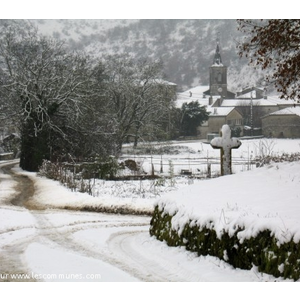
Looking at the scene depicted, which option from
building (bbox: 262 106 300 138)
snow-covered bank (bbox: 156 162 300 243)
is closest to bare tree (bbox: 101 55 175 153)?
building (bbox: 262 106 300 138)

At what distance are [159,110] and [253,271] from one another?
4475cm

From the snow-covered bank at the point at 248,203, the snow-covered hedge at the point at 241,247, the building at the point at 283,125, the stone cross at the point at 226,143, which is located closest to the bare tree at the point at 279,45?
the snow-covered bank at the point at 248,203

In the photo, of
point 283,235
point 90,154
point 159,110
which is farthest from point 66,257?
point 159,110

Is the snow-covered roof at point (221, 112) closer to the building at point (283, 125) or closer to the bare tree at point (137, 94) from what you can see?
the bare tree at point (137, 94)

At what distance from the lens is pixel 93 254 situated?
9.47 m

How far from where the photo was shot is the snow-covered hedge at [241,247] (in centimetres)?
656

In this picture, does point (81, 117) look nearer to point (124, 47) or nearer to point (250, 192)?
point (124, 47)

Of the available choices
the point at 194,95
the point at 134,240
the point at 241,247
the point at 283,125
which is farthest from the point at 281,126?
Answer: the point at 194,95

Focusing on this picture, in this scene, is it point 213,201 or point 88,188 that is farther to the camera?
point 88,188

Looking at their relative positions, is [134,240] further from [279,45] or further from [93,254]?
[279,45]

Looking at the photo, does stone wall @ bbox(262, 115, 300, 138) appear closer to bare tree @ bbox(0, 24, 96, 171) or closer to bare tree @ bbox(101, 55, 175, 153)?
bare tree @ bbox(0, 24, 96, 171)

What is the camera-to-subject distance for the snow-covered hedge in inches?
258

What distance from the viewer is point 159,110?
51.5m

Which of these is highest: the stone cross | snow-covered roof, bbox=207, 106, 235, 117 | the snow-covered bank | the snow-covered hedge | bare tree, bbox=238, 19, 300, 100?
bare tree, bbox=238, 19, 300, 100
